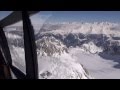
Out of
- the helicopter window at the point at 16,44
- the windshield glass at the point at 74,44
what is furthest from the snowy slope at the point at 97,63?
the helicopter window at the point at 16,44

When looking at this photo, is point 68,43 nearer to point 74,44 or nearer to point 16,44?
point 74,44

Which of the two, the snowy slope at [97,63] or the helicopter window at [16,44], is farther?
the helicopter window at [16,44]

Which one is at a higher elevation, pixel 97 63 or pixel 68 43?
pixel 68 43

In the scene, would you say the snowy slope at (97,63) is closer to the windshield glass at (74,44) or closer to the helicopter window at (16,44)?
the windshield glass at (74,44)

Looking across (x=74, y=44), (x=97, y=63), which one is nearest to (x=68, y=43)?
(x=74, y=44)

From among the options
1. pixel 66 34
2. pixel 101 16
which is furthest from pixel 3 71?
pixel 101 16

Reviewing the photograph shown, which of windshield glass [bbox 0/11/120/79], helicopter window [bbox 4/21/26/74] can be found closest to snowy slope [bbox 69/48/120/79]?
windshield glass [bbox 0/11/120/79]

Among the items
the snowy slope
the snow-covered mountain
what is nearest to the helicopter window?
the snow-covered mountain

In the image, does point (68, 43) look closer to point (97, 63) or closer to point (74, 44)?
point (74, 44)

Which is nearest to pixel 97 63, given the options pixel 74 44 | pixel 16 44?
pixel 74 44

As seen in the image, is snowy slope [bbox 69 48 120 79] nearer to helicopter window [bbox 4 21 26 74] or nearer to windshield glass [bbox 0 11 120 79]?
windshield glass [bbox 0 11 120 79]

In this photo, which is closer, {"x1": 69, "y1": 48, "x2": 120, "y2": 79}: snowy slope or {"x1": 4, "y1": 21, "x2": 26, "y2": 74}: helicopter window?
{"x1": 69, "y1": 48, "x2": 120, "y2": 79}: snowy slope
